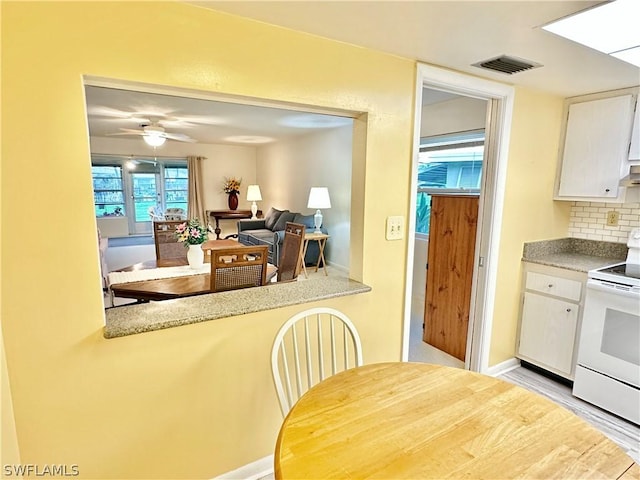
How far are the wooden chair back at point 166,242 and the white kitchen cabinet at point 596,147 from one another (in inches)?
137

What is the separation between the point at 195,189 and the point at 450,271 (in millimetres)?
6675

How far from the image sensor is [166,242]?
3652 millimetres

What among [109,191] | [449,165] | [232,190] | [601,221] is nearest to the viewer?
[601,221]

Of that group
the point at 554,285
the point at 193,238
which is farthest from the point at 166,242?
the point at 554,285

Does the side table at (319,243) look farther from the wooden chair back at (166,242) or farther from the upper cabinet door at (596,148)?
the upper cabinet door at (596,148)

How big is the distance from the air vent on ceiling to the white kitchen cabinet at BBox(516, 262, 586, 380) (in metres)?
1.42

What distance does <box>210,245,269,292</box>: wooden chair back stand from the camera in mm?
2205

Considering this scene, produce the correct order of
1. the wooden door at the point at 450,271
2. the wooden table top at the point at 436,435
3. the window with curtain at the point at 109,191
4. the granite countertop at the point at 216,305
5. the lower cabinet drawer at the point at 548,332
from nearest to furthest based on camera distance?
the wooden table top at the point at 436,435
the granite countertop at the point at 216,305
the lower cabinet drawer at the point at 548,332
the wooden door at the point at 450,271
the window with curtain at the point at 109,191

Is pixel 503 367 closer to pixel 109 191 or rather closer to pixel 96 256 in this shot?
pixel 96 256

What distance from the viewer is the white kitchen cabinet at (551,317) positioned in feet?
7.96

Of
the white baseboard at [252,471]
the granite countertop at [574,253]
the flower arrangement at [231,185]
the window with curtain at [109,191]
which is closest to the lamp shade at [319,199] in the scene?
the granite countertop at [574,253]

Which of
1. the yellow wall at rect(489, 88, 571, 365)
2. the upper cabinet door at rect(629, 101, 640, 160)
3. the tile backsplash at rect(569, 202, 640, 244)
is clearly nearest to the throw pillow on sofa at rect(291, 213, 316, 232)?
the yellow wall at rect(489, 88, 571, 365)

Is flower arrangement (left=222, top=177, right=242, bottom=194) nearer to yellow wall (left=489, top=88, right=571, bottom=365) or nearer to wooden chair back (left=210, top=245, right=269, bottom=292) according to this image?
wooden chair back (left=210, top=245, right=269, bottom=292)

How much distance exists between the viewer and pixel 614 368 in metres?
2.16
